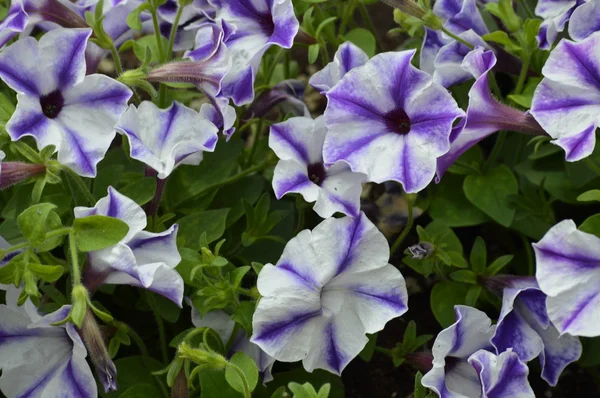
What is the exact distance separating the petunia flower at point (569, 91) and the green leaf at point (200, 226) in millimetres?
474

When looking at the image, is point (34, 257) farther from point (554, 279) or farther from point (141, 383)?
point (554, 279)

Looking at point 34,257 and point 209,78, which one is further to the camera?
point 209,78

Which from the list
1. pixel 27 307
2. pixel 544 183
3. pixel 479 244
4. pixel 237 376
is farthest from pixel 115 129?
pixel 544 183

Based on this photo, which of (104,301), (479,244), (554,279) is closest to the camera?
(554,279)

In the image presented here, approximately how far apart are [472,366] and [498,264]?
20 cm

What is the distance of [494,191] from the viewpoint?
1365 millimetres

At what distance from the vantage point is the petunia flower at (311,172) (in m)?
1.15

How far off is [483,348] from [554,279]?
0.18 metres

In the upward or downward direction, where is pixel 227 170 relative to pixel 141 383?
upward

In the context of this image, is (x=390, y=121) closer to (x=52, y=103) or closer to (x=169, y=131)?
(x=169, y=131)

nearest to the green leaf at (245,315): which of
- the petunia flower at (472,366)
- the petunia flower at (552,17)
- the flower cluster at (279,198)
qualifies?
the flower cluster at (279,198)

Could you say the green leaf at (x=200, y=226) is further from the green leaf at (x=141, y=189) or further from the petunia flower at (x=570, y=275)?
the petunia flower at (x=570, y=275)

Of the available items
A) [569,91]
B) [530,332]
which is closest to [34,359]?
[530,332]

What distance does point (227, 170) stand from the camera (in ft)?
4.48
